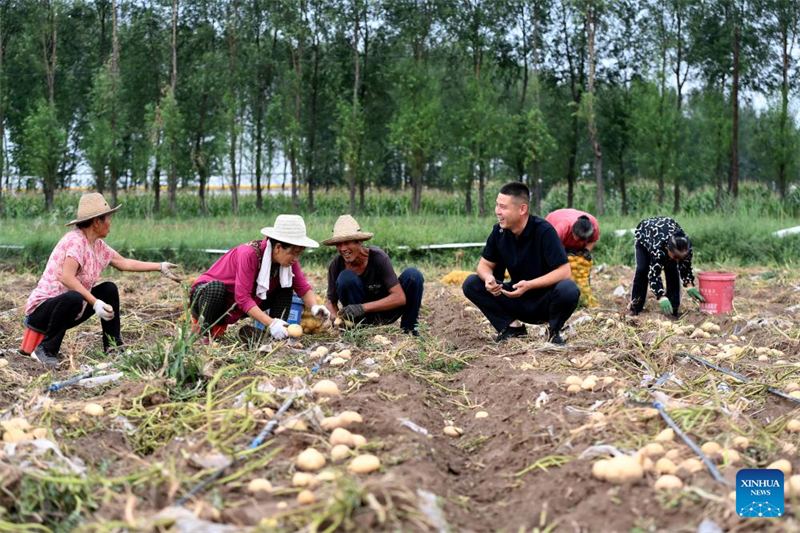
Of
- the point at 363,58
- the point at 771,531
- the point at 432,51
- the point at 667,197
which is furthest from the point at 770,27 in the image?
the point at 771,531

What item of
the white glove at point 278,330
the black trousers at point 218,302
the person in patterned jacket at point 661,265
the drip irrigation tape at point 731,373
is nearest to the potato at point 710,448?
the drip irrigation tape at point 731,373

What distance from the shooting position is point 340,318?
20.6 ft

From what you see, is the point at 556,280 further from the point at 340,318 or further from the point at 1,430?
the point at 1,430

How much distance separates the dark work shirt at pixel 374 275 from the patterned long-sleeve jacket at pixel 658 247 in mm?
2625

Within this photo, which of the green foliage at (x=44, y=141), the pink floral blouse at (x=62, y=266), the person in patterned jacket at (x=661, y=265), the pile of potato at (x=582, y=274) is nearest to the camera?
the pink floral blouse at (x=62, y=266)

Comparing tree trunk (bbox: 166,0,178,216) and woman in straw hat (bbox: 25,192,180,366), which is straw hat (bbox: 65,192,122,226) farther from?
tree trunk (bbox: 166,0,178,216)

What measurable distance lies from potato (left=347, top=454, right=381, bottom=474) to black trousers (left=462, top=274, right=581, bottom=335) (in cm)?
313

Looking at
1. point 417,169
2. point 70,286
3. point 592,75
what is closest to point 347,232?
point 70,286

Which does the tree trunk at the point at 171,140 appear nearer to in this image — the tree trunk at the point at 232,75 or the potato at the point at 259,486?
the tree trunk at the point at 232,75

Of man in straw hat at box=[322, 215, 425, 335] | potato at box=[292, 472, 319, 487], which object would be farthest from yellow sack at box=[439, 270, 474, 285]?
potato at box=[292, 472, 319, 487]

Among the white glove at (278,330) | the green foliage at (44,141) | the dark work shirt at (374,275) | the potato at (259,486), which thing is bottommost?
the potato at (259,486)

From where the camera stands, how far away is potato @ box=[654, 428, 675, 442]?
3551 mm

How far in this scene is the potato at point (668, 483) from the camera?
9.87 ft

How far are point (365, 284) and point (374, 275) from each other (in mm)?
106
